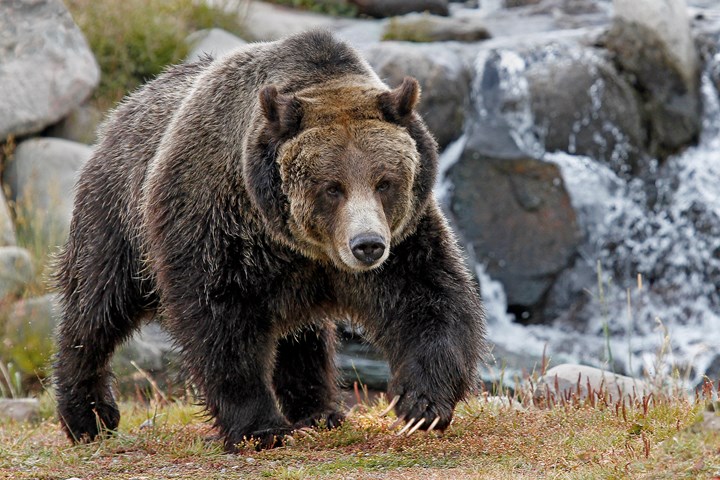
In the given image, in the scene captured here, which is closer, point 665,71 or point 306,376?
point 306,376

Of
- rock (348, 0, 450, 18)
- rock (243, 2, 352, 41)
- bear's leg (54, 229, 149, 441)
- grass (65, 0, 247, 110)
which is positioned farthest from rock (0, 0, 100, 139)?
bear's leg (54, 229, 149, 441)

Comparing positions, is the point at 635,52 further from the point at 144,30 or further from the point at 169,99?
the point at 169,99

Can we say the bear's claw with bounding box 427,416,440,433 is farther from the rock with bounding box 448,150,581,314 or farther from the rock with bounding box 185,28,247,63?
the rock with bounding box 185,28,247,63

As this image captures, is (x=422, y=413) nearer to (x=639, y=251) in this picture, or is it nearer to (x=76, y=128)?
(x=639, y=251)

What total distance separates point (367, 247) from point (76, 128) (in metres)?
9.98

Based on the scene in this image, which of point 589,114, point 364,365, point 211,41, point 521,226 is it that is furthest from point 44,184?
point 589,114

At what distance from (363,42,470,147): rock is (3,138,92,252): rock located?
3.94 m

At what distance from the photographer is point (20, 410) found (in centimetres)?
805

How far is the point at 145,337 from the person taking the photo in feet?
34.8

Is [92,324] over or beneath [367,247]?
beneath

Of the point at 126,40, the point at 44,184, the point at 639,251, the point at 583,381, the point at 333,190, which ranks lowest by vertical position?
the point at 639,251

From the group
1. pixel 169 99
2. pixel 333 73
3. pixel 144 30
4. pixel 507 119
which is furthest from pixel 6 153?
pixel 333 73

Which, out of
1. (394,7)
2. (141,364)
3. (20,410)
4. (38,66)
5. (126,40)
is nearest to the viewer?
(20,410)

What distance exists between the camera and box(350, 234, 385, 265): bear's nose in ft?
15.4
